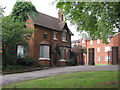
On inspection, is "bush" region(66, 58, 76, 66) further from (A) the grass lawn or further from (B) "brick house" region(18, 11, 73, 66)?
(A) the grass lawn

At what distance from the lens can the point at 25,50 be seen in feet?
85.1

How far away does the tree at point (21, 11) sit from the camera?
2705cm

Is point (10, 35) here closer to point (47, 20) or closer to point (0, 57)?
point (0, 57)

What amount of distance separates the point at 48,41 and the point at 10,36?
9685 millimetres

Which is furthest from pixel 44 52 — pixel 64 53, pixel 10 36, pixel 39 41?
pixel 10 36

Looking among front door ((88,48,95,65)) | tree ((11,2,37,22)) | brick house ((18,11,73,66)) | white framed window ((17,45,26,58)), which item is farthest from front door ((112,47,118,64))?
tree ((11,2,37,22))

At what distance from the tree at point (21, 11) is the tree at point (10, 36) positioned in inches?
223

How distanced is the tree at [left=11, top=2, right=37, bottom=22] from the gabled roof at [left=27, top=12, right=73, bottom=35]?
0.93 metres

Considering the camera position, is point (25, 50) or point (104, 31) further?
point (25, 50)

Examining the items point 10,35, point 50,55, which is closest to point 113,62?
point 50,55

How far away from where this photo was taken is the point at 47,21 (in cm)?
3088

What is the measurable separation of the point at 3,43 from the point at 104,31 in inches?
500

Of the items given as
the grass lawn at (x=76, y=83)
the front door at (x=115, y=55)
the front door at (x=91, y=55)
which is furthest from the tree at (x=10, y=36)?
the front door at (x=115, y=55)

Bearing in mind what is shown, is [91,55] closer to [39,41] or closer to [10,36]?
[39,41]
